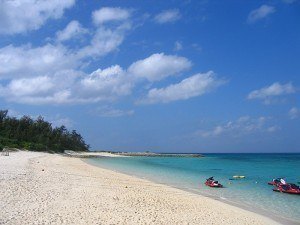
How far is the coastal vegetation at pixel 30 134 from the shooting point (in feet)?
267

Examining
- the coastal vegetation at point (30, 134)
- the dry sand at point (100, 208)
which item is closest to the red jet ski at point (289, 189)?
the dry sand at point (100, 208)

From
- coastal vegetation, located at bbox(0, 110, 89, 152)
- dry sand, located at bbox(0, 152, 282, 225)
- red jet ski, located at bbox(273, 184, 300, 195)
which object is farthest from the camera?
coastal vegetation, located at bbox(0, 110, 89, 152)

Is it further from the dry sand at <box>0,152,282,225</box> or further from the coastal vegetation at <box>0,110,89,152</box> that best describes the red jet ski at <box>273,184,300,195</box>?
the coastal vegetation at <box>0,110,89,152</box>

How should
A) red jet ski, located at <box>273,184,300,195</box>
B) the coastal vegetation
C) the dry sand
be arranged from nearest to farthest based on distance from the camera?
the dry sand, red jet ski, located at <box>273,184,300,195</box>, the coastal vegetation

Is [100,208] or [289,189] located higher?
[289,189]

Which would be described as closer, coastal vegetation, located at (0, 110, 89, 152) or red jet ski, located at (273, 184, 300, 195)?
red jet ski, located at (273, 184, 300, 195)

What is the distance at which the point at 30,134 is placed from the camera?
9162 cm

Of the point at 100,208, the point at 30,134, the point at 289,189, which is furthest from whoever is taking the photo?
the point at 30,134

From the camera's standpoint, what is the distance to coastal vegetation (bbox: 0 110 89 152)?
81375 millimetres

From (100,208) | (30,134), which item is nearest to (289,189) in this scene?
(100,208)

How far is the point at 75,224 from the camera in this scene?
13.0 metres

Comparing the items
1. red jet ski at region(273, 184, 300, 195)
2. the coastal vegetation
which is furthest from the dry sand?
the coastal vegetation

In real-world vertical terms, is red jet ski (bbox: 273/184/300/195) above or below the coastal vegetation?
below

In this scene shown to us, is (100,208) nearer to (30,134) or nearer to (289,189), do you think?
(289,189)
